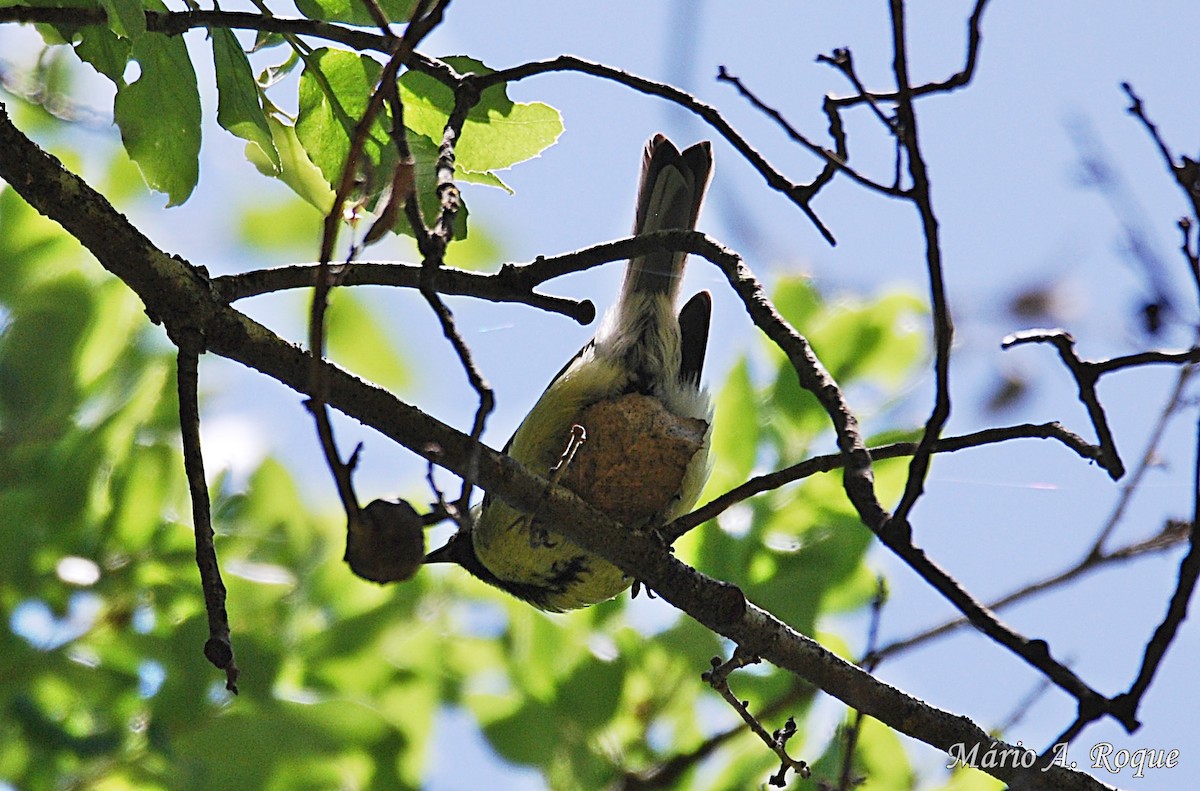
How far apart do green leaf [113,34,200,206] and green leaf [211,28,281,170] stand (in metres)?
0.08

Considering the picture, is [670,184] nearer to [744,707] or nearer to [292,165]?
[292,165]

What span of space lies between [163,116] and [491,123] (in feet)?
1.82

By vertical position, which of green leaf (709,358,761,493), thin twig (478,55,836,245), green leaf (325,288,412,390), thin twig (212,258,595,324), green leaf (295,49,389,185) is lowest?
thin twig (212,258,595,324)

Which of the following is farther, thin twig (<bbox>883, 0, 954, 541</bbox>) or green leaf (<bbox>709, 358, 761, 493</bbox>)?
green leaf (<bbox>709, 358, 761, 493</bbox>)

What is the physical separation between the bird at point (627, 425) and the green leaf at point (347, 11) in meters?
1.01

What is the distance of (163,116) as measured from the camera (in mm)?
2008

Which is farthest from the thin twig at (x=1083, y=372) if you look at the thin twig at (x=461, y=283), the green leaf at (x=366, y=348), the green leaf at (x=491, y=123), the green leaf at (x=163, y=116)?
the green leaf at (x=366, y=348)

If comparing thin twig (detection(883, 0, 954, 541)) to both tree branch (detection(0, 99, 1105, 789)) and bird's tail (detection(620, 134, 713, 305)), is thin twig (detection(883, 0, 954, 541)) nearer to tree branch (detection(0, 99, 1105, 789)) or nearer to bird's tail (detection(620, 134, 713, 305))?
tree branch (detection(0, 99, 1105, 789))

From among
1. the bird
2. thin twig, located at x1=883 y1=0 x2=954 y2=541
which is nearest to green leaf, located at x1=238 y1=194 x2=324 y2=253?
the bird

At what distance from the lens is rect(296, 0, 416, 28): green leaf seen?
6.61 feet

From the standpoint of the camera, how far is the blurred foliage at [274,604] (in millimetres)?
3512

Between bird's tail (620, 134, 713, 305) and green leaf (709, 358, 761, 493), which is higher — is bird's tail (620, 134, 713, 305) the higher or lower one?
the higher one

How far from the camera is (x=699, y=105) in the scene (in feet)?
6.32

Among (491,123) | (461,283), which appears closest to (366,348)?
(491,123)
